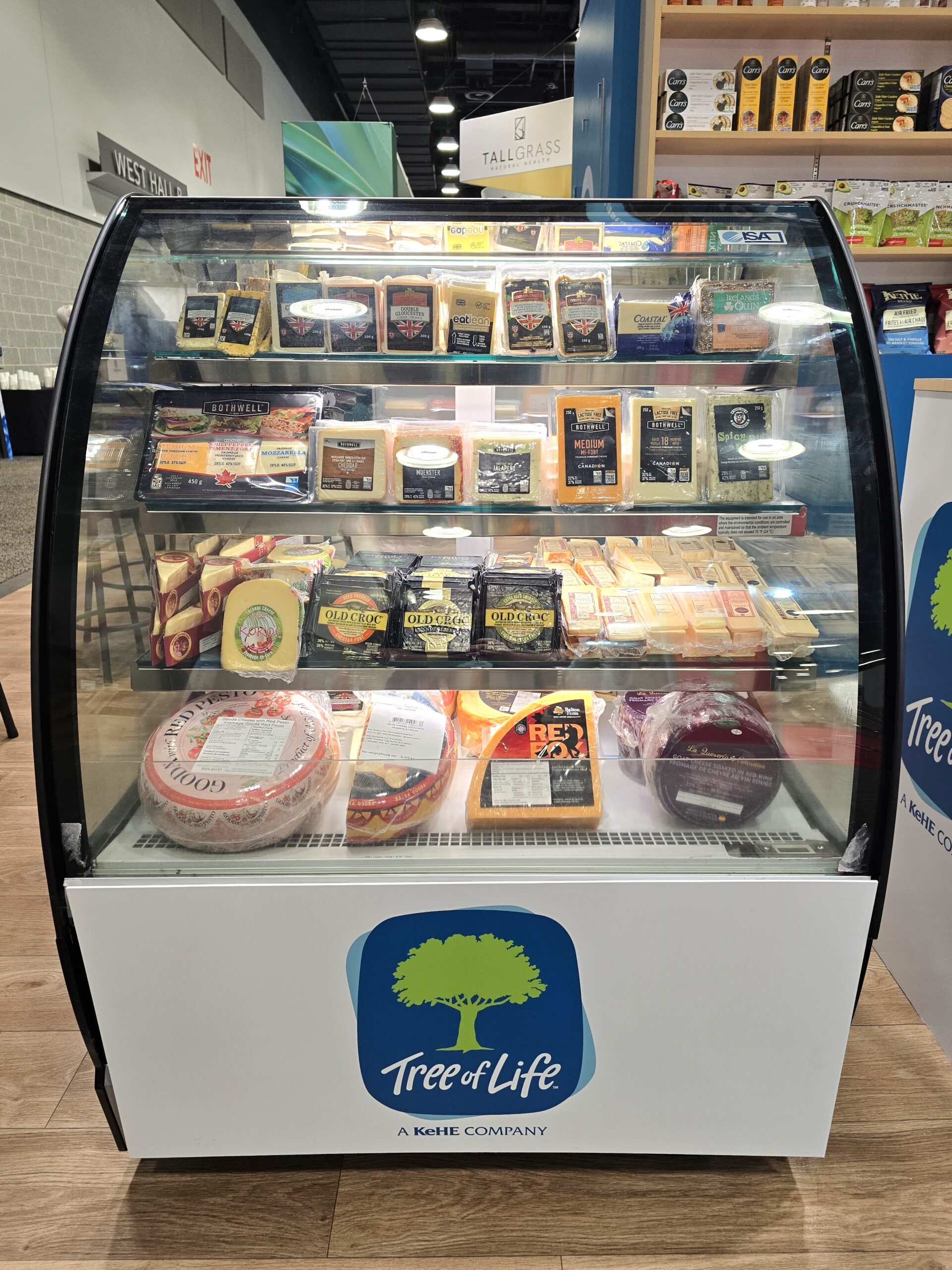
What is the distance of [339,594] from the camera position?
1.62 m

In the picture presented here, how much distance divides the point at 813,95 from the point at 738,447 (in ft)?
9.38

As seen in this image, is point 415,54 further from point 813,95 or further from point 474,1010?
point 474,1010

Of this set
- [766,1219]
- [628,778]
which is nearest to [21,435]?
[628,778]

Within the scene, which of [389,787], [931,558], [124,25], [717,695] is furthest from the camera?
[124,25]

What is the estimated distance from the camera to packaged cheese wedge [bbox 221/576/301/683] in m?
1.56

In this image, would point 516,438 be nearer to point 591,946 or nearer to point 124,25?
point 591,946

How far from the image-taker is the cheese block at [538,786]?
1550mm

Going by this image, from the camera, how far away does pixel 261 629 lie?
61.9 inches

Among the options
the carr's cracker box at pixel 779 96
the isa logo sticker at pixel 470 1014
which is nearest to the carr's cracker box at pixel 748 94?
the carr's cracker box at pixel 779 96

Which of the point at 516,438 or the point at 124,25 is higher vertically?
the point at 124,25

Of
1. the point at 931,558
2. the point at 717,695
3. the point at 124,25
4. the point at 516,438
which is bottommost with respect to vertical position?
the point at 717,695

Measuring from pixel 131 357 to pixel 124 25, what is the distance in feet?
27.2

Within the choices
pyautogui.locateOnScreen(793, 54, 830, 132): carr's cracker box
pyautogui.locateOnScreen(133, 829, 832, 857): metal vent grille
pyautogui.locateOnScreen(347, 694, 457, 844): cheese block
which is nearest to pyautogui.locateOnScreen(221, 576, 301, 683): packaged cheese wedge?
pyautogui.locateOnScreen(347, 694, 457, 844): cheese block

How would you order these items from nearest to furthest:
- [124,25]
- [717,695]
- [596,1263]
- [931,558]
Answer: [596,1263], [717,695], [931,558], [124,25]
